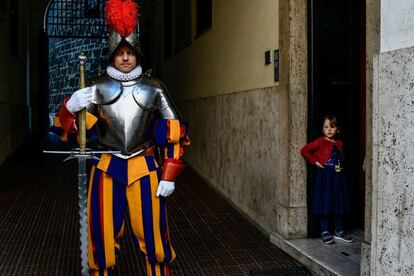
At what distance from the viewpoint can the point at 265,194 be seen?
5570mm

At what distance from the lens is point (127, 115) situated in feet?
11.6

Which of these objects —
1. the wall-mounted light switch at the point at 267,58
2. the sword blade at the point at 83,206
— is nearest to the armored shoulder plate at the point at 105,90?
the sword blade at the point at 83,206

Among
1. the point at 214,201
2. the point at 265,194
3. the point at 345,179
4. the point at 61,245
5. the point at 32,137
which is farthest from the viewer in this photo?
the point at 32,137

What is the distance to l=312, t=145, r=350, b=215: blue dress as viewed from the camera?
4742mm

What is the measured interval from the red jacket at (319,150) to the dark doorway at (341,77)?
17cm

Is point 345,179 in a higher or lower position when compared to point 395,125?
lower

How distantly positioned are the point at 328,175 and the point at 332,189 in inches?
4.9

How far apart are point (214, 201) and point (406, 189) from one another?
4.25 m

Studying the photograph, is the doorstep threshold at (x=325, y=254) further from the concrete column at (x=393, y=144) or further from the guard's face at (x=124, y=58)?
the guard's face at (x=124, y=58)

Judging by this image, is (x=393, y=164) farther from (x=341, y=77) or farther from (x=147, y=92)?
(x=341, y=77)

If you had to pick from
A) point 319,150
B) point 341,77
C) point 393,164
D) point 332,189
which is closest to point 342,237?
point 332,189

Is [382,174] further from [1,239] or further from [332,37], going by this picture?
[1,239]

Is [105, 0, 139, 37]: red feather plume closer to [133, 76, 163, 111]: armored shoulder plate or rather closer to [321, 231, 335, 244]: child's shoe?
[133, 76, 163, 111]: armored shoulder plate

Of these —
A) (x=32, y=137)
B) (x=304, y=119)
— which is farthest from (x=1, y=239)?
(x=32, y=137)
